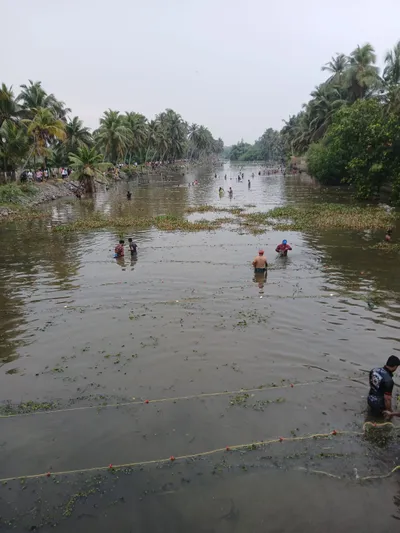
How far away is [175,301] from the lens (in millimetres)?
13773

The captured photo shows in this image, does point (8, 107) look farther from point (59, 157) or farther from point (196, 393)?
point (196, 393)

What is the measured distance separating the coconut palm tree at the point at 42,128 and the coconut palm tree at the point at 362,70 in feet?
117

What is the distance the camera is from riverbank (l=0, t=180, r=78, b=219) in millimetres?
34831

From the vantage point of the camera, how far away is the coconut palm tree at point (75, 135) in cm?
5679

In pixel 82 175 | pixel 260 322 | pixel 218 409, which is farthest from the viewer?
pixel 82 175

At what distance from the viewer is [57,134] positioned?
40.4 m

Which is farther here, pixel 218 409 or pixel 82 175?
pixel 82 175

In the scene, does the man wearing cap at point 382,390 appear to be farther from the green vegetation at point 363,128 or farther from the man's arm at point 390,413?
the green vegetation at point 363,128

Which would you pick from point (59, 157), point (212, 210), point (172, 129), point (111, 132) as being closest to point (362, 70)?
point (212, 210)

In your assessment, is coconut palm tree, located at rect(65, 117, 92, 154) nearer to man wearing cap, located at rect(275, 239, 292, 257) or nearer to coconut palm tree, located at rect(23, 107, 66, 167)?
coconut palm tree, located at rect(23, 107, 66, 167)

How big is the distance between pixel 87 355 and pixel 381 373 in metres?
7.07

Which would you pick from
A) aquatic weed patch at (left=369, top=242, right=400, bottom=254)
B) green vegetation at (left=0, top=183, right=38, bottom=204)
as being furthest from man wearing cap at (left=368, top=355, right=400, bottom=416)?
green vegetation at (left=0, top=183, right=38, bottom=204)

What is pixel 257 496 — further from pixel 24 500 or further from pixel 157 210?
pixel 157 210

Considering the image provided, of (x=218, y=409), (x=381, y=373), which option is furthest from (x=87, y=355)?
(x=381, y=373)
